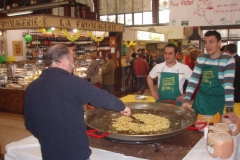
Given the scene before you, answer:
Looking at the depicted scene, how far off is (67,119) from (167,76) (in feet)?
7.73

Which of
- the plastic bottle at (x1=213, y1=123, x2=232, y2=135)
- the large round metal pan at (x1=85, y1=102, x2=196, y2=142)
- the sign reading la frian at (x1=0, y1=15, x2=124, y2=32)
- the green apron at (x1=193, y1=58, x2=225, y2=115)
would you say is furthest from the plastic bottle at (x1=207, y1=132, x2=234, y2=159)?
the sign reading la frian at (x1=0, y1=15, x2=124, y2=32)

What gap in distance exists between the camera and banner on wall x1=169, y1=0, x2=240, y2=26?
3.53m

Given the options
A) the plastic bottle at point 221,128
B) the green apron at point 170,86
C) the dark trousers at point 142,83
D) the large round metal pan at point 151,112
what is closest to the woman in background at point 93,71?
the dark trousers at point 142,83

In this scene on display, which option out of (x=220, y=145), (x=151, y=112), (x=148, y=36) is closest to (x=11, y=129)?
(x=151, y=112)

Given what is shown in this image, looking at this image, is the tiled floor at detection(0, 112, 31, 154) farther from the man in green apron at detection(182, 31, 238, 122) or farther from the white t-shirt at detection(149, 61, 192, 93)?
the man in green apron at detection(182, 31, 238, 122)

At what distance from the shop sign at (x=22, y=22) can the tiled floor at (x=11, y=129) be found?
2.42 m

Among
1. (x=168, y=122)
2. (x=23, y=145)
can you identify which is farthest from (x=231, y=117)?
(x=23, y=145)

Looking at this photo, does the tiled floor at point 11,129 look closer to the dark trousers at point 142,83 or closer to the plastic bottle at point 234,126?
the plastic bottle at point 234,126

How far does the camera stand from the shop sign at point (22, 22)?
5.34 m

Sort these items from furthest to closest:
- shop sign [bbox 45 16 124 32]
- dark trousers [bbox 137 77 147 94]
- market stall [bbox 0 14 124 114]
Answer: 1. dark trousers [bbox 137 77 147 94]
2. market stall [bbox 0 14 124 114]
3. shop sign [bbox 45 16 124 32]

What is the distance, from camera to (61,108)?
1615mm

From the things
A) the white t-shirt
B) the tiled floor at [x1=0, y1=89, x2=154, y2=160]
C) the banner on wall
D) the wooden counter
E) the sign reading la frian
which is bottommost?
the tiled floor at [x1=0, y1=89, x2=154, y2=160]

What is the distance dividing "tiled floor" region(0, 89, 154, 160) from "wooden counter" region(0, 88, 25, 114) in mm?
183

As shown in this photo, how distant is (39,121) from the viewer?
169 centimetres
